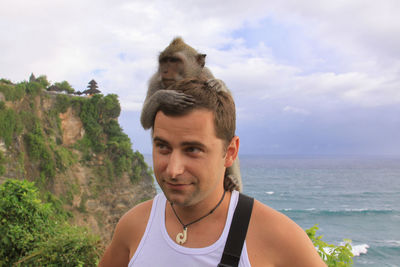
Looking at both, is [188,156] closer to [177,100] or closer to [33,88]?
[177,100]

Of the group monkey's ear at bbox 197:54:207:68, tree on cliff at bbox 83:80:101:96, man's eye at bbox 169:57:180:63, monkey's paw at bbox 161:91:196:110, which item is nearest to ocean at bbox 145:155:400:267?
tree on cliff at bbox 83:80:101:96

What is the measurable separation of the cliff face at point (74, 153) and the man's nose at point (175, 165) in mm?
26963

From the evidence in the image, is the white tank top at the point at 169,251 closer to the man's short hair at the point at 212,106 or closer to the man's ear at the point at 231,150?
the man's ear at the point at 231,150

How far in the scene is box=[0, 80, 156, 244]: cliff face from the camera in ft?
85.8

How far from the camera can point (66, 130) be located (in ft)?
104

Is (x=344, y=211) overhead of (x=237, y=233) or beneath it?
overhead

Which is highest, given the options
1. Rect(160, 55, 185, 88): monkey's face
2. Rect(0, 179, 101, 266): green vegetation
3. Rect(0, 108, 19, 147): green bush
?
Rect(0, 108, 19, 147): green bush

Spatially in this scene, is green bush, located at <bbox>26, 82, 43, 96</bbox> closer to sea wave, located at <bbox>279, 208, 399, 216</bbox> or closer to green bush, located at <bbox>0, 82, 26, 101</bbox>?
green bush, located at <bbox>0, 82, 26, 101</bbox>

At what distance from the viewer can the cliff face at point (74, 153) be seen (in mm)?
26156

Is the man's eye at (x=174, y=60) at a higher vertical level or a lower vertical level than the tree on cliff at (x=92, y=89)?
lower

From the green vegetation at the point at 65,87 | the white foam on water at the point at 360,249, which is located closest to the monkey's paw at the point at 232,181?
the white foam on water at the point at 360,249

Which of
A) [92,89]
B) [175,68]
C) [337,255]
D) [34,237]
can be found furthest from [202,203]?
[92,89]

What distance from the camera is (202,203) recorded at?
67.8 inches

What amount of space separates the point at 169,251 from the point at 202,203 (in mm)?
299
